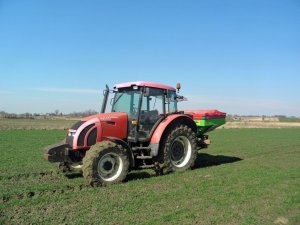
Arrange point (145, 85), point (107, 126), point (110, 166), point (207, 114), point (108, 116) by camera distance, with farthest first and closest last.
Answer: point (207, 114), point (145, 85), point (108, 116), point (107, 126), point (110, 166)

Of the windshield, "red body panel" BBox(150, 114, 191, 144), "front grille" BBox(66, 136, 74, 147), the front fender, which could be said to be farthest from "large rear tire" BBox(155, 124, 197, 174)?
"front grille" BBox(66, 136, 74, 147)

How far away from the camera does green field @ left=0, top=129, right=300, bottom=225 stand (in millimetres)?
5703

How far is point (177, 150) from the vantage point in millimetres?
10047

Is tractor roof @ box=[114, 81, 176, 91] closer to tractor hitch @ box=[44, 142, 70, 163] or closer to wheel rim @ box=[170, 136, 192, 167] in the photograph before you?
wheel rim @ box=[170, 136, 192, 167]

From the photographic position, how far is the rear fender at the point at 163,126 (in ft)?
30.0

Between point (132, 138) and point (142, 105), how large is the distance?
36.3 inches

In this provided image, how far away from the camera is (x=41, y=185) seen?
26.2ft

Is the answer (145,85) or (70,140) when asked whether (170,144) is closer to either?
(145,85)

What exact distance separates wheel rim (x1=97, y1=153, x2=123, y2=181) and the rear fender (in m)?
1.23

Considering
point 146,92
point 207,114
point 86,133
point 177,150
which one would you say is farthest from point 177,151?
point 86,133

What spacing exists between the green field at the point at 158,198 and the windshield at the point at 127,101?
178 centimetres

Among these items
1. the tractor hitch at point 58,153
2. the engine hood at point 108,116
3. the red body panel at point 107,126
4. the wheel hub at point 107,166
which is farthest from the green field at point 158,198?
the engine hood at point 108,116

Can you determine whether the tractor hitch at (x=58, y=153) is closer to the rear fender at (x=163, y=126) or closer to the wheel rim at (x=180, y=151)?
the rear fender at (x=163, y=126)

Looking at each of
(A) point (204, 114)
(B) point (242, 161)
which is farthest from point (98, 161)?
(B) point (242, 161)
